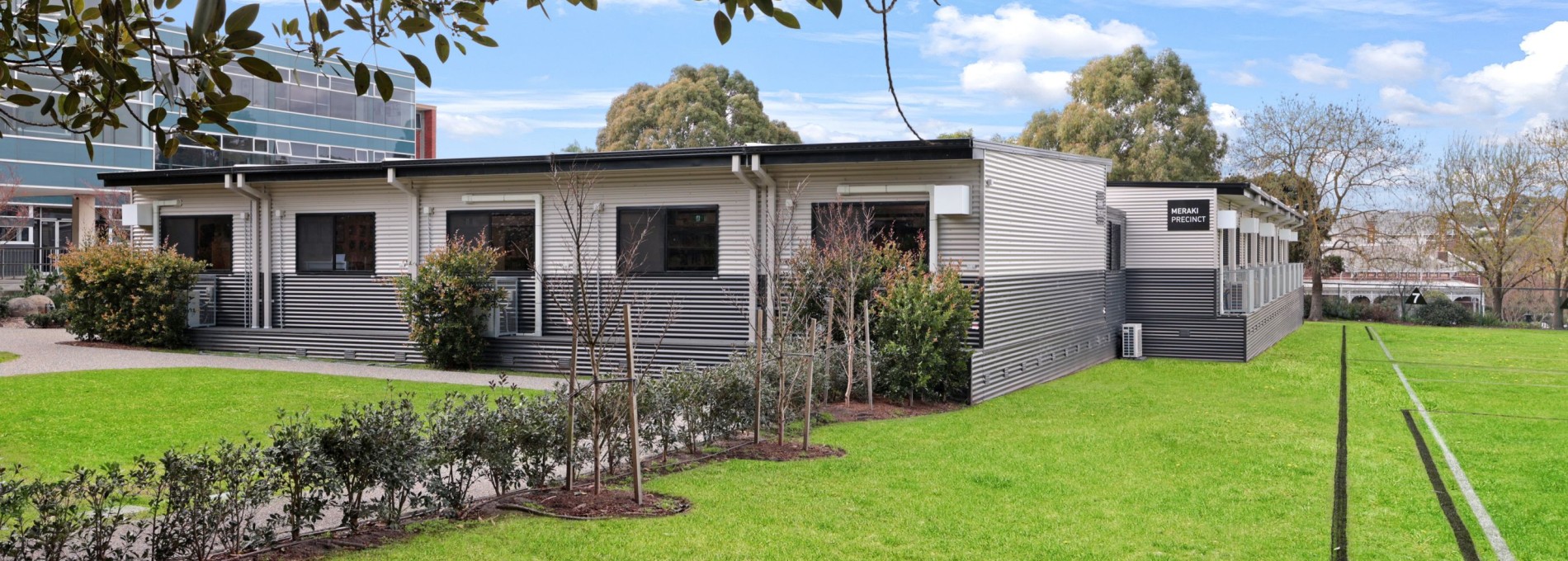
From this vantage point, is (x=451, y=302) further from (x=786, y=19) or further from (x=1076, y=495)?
(x=786, y=19)

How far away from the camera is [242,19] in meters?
3.58

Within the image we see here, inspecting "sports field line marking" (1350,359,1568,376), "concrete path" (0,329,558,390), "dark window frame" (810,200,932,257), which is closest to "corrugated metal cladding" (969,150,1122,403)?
"dark window frame" (810,200,932,257)

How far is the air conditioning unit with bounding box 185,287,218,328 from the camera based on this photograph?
68.7 ft

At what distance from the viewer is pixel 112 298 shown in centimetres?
2058

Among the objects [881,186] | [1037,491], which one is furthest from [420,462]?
[881,186]

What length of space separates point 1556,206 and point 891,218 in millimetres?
34362

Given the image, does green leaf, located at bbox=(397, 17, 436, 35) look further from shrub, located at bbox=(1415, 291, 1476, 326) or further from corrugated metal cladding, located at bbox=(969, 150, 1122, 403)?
shrub, located at bbox=(1415, 291, 1476, 326)

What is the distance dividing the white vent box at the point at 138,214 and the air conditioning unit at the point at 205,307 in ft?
5.49

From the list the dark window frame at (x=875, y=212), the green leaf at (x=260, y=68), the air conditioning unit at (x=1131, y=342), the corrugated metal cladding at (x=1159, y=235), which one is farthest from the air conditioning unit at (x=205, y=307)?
the green leaf at (x=260, y=68)

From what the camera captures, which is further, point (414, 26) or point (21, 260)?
point (21, 260)

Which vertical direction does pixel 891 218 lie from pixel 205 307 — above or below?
above

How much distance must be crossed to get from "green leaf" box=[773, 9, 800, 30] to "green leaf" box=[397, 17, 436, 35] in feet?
4.45

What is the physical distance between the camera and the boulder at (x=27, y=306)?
28.1m

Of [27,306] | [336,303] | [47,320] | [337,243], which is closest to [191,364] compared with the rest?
[336,303]
